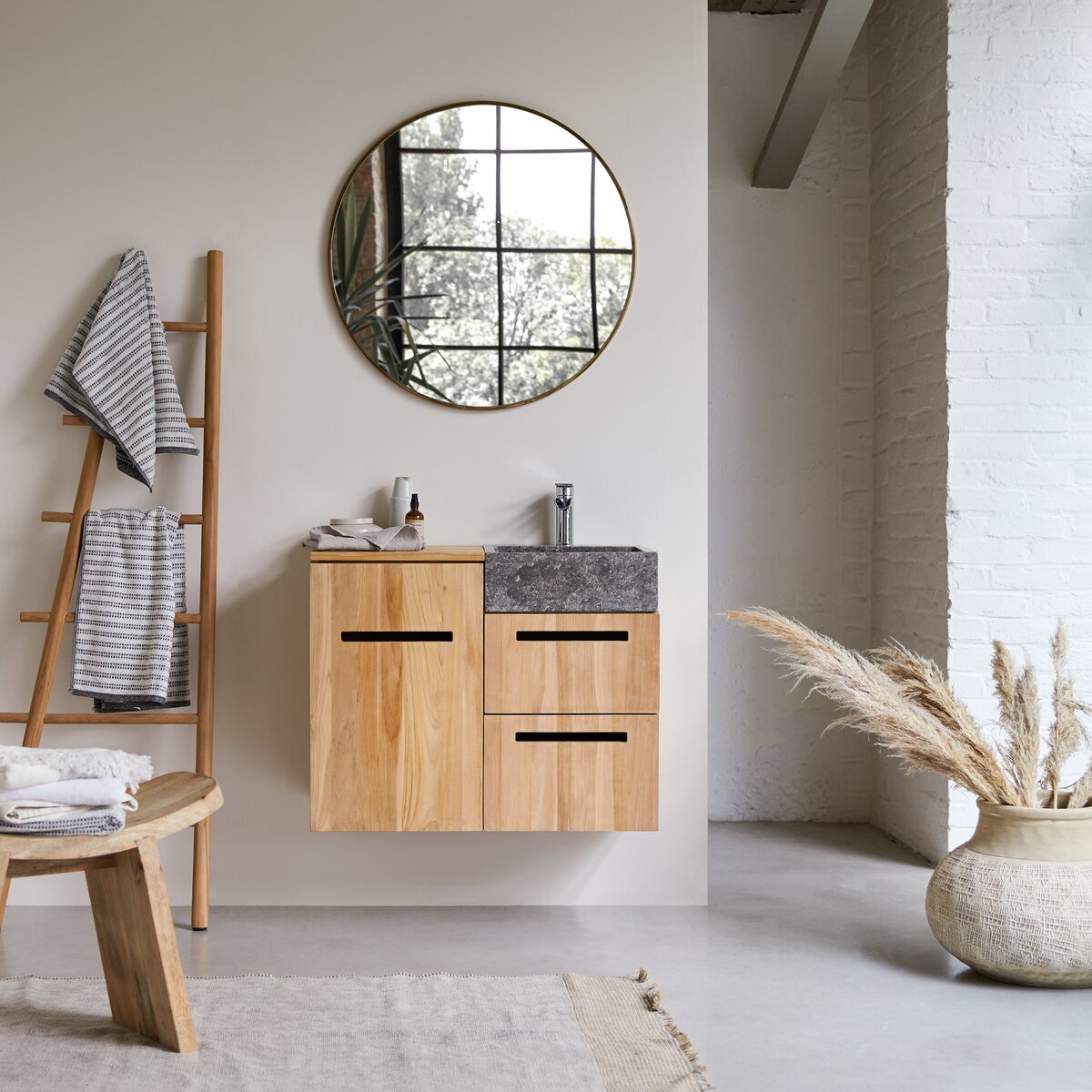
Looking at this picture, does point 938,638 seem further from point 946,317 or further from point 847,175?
point 847,175

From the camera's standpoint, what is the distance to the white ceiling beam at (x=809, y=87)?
3125 mm

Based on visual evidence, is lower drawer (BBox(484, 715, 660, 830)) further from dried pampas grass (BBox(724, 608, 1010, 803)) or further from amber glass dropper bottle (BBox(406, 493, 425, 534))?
amber glass dropper bottle (BBox(406, 493, 425, 534))

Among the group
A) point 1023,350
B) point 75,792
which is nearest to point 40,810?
point 75,792

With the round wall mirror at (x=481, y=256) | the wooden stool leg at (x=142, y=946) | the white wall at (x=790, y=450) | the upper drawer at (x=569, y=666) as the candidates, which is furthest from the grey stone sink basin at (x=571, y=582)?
the white wall at (x=790, y=450)

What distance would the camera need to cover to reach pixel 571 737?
8.68ft

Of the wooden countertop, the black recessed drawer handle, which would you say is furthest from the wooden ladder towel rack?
the black recessed drawer handle

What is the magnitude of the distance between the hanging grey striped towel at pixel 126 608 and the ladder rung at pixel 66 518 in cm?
5

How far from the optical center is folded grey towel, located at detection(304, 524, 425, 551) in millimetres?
2652

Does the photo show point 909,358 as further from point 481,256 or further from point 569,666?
point 569,666

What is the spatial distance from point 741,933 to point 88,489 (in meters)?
1.94

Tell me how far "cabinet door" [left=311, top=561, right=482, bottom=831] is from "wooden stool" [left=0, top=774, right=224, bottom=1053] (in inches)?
20.1

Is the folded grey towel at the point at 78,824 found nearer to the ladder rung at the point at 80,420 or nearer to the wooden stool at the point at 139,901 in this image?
the wooden stool at the point at 139,901

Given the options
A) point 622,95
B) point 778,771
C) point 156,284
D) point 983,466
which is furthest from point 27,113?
point 778,771

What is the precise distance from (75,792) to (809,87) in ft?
9.13
